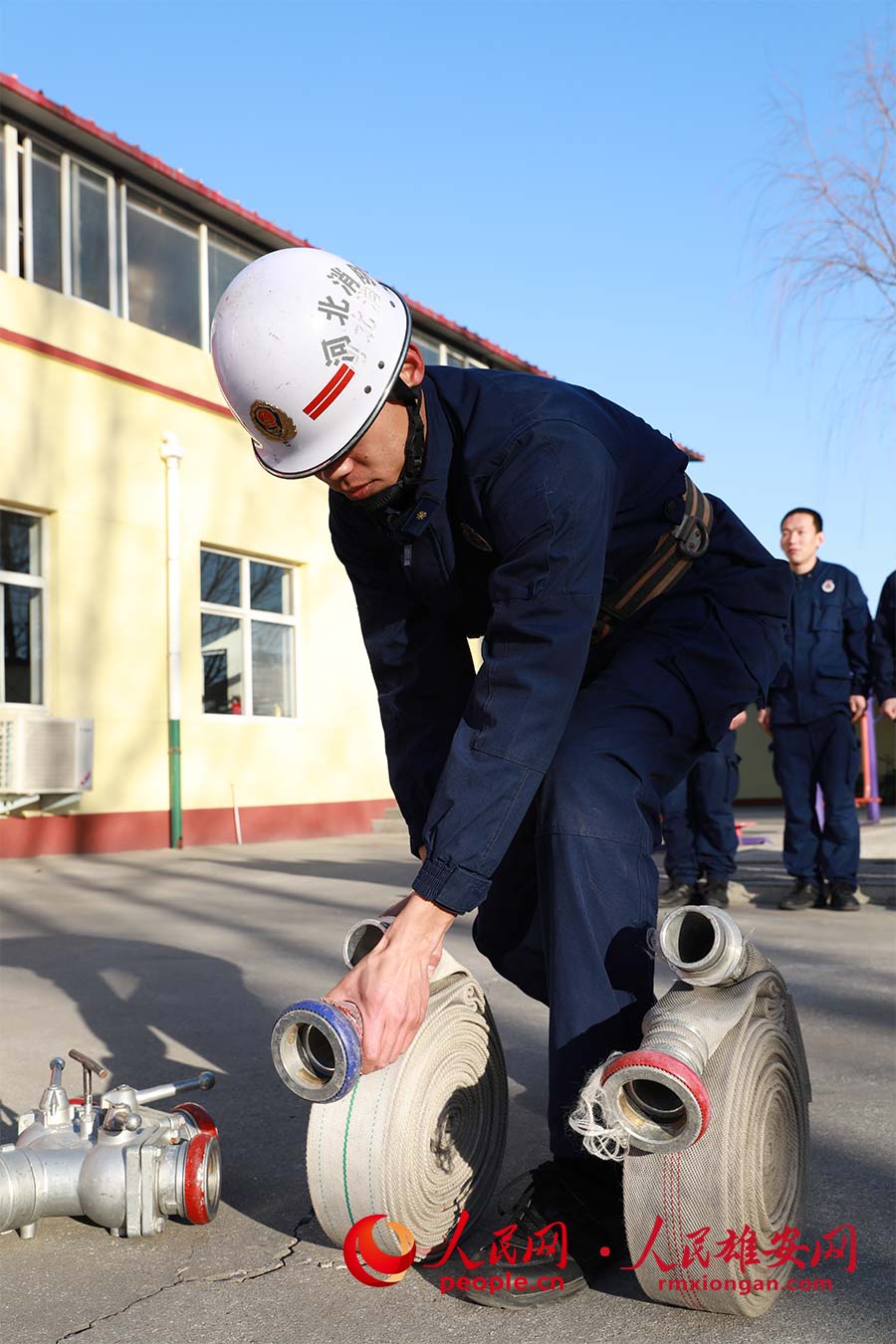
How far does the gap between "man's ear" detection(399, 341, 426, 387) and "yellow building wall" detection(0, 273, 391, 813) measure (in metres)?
8.81

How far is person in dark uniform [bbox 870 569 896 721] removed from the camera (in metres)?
7.16

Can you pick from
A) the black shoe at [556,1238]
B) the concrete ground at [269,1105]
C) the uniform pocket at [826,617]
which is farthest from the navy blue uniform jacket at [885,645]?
the black shoe at [556,1238]

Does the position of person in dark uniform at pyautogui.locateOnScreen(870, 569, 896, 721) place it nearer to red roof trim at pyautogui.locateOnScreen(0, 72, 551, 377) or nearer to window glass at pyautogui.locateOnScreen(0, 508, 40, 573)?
red roof trim at pyautogui.locateOnScreen(0, 72, 551, 377)

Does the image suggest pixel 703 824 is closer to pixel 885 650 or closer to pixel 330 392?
pixel 885 650

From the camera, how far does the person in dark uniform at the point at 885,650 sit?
7.16m

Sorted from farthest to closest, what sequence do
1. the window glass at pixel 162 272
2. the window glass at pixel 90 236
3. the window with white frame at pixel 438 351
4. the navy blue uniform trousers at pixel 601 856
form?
the window with white frame at pixel 438 351 → the window glass at pixel 162 272 → the window glass at pixel 90 236 → the navy blue uniform trousers at pixel 601 856

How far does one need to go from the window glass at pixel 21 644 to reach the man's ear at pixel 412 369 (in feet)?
29.2

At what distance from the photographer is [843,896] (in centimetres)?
709

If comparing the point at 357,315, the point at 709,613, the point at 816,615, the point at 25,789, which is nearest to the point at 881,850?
the point at 816,615

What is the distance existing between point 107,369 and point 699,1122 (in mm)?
10808

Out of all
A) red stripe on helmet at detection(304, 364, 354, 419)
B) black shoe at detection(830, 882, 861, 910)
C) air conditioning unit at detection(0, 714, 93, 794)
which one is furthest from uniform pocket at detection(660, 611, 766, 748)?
air conditioning unit at detection(0, 714, 93, 794)

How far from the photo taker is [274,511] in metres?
13.4

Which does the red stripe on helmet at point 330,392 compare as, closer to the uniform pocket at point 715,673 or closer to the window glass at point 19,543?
the uniform pocket at point 715,673

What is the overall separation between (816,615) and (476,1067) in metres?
5.46
